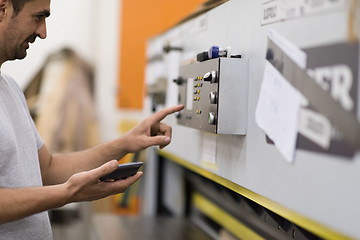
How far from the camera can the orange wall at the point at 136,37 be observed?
11.7 ft

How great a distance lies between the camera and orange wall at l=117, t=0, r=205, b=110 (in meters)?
3.58

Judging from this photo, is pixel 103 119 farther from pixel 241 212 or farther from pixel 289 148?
pixel 289 148

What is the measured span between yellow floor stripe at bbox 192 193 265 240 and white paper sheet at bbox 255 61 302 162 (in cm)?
53

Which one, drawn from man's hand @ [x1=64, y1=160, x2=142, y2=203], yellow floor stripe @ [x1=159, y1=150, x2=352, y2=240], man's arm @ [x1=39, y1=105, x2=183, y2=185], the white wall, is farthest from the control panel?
the white wall

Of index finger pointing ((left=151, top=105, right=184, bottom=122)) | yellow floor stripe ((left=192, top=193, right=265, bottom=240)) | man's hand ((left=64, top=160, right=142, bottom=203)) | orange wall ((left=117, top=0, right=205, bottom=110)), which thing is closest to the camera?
man's hand ((left=64, top=160, right=142, bottom=203))

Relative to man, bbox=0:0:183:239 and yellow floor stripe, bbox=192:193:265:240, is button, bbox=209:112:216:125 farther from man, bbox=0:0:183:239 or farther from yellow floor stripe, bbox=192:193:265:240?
yellow floor stripe, bbox=192:193:265:240

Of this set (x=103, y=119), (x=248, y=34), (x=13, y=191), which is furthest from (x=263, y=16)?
(x=103, y=119)

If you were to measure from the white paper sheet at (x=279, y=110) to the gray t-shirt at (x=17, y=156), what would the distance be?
64 centimetres

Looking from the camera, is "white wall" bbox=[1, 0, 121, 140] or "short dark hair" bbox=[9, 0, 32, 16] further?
"white wall" bbox=[1, 0, 121, 140]

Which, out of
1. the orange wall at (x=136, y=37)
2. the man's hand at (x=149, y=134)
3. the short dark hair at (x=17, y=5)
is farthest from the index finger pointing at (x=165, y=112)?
the orange wall at (x=136, y=37)

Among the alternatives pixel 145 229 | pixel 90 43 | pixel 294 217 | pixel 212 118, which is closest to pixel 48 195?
pixel 212 118

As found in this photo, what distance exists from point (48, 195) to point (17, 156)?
0.21m

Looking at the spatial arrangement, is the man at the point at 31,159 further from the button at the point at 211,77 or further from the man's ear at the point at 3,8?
the button at the point at 211,77

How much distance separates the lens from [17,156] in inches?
45.8
